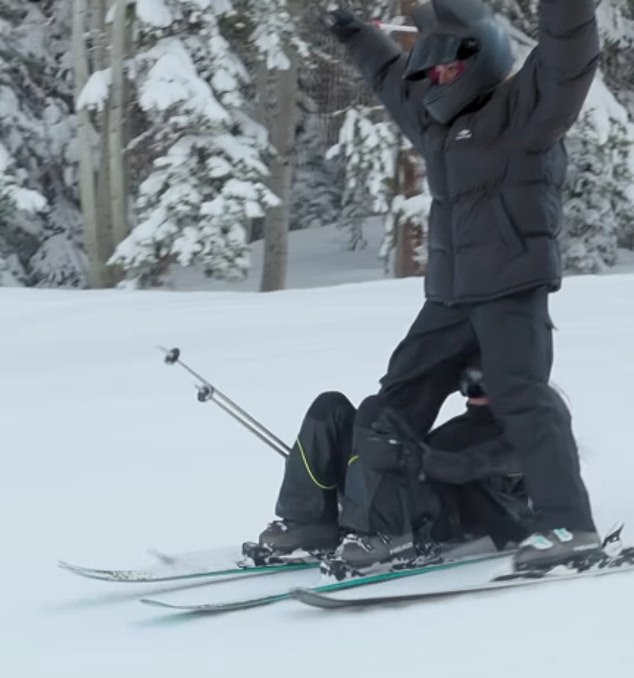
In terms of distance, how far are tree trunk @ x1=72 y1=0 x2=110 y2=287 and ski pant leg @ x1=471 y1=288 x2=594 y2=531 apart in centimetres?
1410

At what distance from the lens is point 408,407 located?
154 inches

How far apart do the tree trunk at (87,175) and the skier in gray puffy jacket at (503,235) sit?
1382cm

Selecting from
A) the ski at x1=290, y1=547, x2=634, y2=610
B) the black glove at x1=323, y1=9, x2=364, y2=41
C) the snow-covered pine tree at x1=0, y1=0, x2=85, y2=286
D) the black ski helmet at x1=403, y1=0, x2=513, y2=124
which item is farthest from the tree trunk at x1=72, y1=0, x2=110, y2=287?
the ski at x1=290, y1=547, x2=634, y2=610

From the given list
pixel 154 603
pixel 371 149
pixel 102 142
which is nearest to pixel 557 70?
pixel 154 603

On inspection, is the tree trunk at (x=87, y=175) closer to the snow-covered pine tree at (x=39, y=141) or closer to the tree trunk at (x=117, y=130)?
the tree trunk at (x=117, y=130)

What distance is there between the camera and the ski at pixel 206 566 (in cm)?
389

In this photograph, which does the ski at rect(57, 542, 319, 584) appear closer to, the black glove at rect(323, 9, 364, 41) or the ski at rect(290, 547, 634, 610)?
the ski at rect(290, 547, 634, 610)

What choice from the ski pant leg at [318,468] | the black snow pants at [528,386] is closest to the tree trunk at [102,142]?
the ski pant leg at [318,468]

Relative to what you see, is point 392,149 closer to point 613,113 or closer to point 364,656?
point 613,113

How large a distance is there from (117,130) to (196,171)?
4.90 ft

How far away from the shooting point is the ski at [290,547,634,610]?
3355 mm

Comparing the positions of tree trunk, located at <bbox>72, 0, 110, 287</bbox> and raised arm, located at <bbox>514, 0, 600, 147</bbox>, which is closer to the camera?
raised arm, located at <bbox>514, 0, 600, 147</bbox>

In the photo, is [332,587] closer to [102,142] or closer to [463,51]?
[463,51]

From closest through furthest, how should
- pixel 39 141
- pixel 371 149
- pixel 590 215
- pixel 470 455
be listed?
1. pixel 470 455
2. pixel 371 149
3. pixel 39 141
4. pixel 590 215
